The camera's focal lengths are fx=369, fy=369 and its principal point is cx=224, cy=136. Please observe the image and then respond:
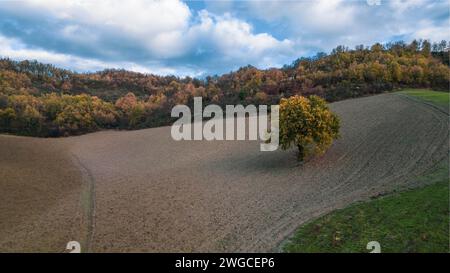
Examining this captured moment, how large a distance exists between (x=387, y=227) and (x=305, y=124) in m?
17.2

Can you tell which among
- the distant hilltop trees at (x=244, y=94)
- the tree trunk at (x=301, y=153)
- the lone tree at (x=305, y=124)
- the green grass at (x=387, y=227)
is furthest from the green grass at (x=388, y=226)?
the distant hilltop trees at (x=244, y=94)

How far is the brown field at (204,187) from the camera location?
70.3 feet

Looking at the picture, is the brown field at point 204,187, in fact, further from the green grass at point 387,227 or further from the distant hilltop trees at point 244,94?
the distant hilltop trees at point 244,94

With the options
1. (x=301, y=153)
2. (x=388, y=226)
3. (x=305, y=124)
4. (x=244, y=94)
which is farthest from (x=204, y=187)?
(x=244, y=94)

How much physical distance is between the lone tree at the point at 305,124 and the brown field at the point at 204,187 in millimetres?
2565

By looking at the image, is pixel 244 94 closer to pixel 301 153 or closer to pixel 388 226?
pixel 301 153

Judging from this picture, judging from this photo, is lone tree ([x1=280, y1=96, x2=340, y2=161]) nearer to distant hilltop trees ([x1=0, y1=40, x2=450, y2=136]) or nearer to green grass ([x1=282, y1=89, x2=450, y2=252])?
green grass ([x1=282, y1=89, x2=450, y2=252])

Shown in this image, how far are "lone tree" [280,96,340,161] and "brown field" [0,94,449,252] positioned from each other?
2.56 meters

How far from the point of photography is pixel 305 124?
34625mm

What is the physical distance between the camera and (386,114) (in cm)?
5359

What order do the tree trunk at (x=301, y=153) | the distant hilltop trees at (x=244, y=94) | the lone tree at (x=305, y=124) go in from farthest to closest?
the distant hilltop trees at (x=244, y=94) < the tree trunk at (x=301, y=153) < the lone tree at (x=305, y=124)
